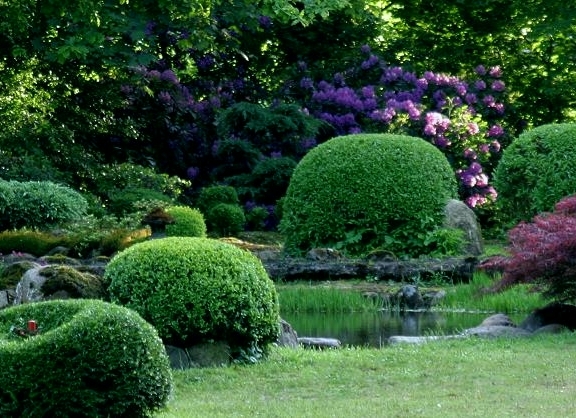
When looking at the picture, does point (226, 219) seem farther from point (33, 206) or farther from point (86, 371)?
point (86, 371)

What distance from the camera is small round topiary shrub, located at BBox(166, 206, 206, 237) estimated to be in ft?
55.8

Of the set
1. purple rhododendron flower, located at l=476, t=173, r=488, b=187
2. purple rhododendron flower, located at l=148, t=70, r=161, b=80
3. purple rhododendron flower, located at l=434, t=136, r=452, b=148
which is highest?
purple rhododendron flower, located at l=148, t=70, r=161, b=80

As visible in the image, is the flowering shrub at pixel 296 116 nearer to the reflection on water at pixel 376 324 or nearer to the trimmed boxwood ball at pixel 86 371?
the reflection on water at pixel 376 324

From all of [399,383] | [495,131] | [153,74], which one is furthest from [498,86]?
[399,383]

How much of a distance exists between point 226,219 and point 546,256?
969 centimetres

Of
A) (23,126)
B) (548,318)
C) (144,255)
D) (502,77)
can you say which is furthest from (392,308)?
(502,77)

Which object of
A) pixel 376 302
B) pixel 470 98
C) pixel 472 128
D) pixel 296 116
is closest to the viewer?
pixel 376 302

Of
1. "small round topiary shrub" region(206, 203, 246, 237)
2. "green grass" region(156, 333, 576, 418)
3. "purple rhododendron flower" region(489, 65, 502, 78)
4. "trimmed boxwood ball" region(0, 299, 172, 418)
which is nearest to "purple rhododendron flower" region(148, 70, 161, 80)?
"small round topiary shrub" region(206, 203, 246, 237)

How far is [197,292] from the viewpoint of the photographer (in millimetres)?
8891

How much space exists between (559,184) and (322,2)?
6874mm

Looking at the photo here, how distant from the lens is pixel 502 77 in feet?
82.0

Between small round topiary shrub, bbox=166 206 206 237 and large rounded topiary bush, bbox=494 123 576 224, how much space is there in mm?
5053

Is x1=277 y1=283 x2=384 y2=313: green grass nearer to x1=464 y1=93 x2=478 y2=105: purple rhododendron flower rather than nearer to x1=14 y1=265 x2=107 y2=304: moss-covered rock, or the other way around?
x1=14 y1=265 x2=107 y2=304: moss-covered rock

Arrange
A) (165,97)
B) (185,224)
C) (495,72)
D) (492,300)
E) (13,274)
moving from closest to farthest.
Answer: (13,274) → (492,300) → (185,224) → (165,97) → (495,72)
